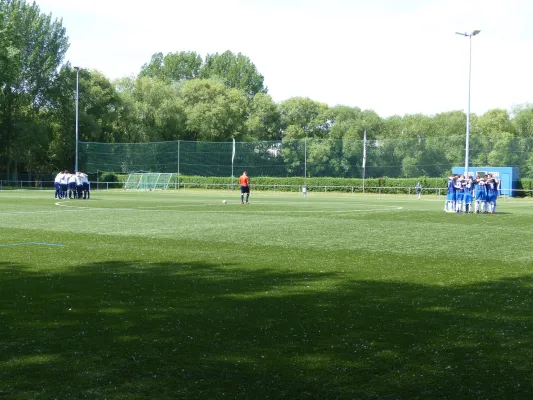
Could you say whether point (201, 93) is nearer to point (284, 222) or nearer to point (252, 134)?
point (252, 134)

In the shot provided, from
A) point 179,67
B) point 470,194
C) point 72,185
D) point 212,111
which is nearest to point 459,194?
point 470,194

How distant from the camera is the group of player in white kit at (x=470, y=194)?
28.6 meters

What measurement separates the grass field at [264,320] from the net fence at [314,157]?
4177cm

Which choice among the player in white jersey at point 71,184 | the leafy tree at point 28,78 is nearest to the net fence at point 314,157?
the leafy tree at point 28,78

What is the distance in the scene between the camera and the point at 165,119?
258 feet

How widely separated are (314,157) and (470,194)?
107 ft

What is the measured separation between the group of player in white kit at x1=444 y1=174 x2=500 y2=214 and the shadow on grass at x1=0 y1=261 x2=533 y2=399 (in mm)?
19530

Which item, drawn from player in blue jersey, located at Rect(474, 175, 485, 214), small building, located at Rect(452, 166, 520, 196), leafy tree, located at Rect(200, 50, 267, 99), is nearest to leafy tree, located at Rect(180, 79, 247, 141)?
leafy tree, located at Rect(200, 50, 267, 99)

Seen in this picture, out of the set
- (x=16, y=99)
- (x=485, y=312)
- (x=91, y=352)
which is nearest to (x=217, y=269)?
(x=485, y=312)

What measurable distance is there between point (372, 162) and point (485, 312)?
51.8 metres

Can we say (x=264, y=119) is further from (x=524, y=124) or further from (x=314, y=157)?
(x=524, y=124)

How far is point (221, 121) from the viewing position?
80.1 m

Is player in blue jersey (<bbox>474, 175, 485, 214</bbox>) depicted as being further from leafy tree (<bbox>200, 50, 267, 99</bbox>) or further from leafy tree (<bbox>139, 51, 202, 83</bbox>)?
leafy tree (<bbox>139, 51, 202, 83</bbox>)

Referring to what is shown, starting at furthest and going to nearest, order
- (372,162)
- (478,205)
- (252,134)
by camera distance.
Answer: (252,134) → (372,162) → (478,205)
